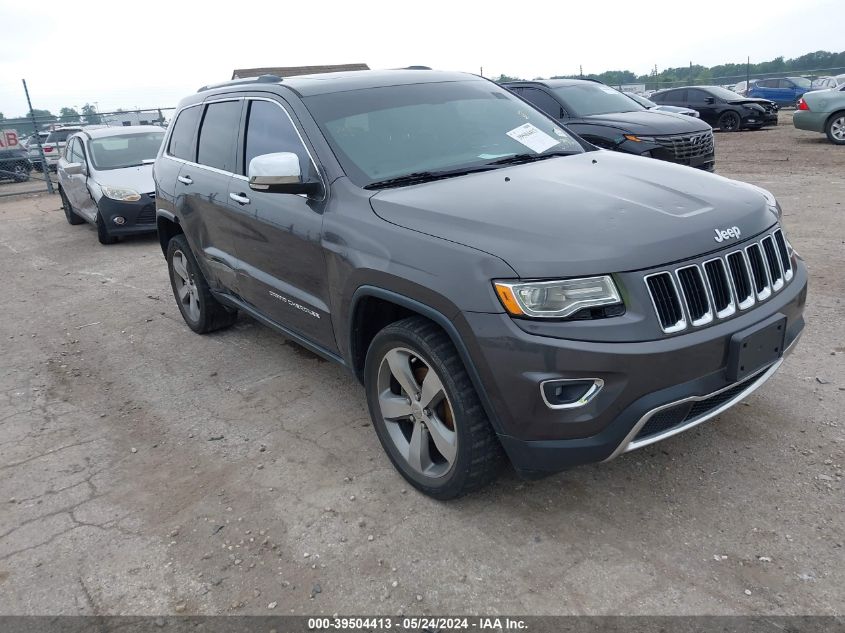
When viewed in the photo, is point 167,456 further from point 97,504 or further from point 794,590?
point 794,590

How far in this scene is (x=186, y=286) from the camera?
19.0 feet

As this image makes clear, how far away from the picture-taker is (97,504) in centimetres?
343

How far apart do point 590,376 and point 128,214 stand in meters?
9.04

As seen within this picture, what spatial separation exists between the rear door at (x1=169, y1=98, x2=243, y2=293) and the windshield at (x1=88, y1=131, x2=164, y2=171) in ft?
20.4

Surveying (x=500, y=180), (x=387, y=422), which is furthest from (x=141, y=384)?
(x=500, y=180)

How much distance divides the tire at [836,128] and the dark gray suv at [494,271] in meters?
12.8

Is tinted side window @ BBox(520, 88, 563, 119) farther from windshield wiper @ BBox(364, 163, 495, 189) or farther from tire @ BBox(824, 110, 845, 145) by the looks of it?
tire @ BBox(824, 110, 845, 145)

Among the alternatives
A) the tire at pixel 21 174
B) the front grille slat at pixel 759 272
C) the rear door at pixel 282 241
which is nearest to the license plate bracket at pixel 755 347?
the front grille slat at pixel 759 272

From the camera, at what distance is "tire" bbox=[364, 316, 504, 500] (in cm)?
279

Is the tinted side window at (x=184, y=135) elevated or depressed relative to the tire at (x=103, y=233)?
elevated

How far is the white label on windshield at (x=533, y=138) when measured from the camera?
3.93 meters

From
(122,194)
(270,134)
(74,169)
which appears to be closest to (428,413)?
(270,134)

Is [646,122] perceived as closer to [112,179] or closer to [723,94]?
[112,179]

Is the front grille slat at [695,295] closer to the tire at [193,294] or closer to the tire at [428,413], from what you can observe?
the tire at [428,413]
